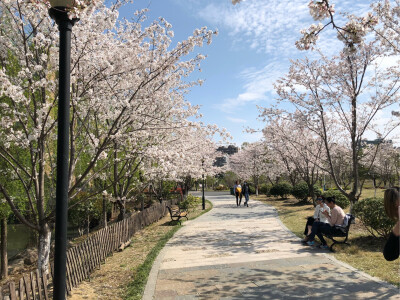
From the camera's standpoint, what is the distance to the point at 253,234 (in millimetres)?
10367

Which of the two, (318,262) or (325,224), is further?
(325,224)

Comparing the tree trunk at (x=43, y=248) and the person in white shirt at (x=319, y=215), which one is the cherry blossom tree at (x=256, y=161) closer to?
the person in white shirt at (x=319, y=215)

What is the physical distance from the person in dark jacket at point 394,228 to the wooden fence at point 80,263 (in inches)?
171

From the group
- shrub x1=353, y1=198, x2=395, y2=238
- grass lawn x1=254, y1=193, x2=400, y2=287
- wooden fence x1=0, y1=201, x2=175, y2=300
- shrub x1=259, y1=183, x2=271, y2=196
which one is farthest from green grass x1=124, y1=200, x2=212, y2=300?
shrub x1=259, y1=183, x2=271, y2=196

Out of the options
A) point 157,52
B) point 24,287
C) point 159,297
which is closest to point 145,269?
point 159,297

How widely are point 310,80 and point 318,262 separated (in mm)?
8175

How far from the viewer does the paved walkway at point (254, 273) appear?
5.00 metres

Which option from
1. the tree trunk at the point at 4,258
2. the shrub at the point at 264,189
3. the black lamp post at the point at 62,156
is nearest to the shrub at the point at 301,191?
the shrub at the point at 264,189

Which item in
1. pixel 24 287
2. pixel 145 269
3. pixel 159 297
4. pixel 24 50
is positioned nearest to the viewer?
pixel 24 287

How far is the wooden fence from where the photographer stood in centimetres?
417

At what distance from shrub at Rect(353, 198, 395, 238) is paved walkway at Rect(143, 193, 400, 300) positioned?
1.71 metres

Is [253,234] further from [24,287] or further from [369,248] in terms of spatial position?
[24,287]

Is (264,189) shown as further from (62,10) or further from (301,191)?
(62,10)

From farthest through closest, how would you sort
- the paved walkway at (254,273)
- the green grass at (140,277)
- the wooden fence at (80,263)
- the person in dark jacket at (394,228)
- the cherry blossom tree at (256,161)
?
the cherry blossom tree at (256,161)
the green grass at (140,277)
the paved walkway at (254,273)
the wooden fence at (80,263)
the person in dark jacket at (394,228)
